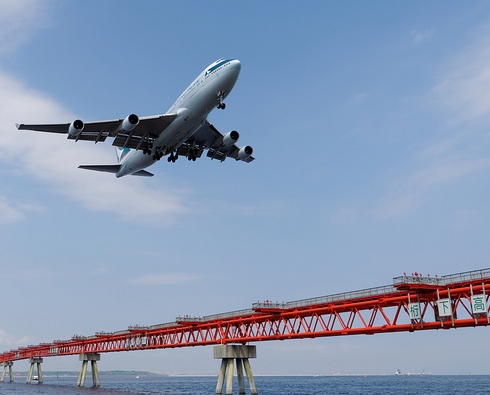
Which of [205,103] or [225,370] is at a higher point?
[205,103]

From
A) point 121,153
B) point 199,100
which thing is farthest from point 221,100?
point 121,153

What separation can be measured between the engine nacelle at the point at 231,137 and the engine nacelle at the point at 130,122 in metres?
9.93

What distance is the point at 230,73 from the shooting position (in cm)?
4250

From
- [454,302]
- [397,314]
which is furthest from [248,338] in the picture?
[454,302]

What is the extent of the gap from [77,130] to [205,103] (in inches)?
434

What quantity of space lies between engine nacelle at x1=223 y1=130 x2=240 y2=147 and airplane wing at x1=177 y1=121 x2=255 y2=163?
1.35m

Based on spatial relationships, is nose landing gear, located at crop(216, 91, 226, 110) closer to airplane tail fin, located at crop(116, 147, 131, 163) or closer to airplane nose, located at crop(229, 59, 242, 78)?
airplane nose, located at crop(229, 59, 242, 78)

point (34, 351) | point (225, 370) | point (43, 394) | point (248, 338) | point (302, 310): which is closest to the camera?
point (302, 310)

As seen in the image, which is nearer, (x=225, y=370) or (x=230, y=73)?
(x=230, y=73)

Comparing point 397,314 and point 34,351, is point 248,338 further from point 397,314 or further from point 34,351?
point 34,351

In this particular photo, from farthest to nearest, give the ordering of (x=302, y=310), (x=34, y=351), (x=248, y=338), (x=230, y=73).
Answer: (x=34, y=351)
(x=248, y=338)
(x=302, y=310)
(x=230, y=73)

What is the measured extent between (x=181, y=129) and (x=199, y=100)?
12.9ft

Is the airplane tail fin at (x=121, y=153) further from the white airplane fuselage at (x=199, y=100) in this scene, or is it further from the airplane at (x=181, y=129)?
the white airplane fuselage at (x=199, y=100)

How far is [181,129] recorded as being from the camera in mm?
47062
